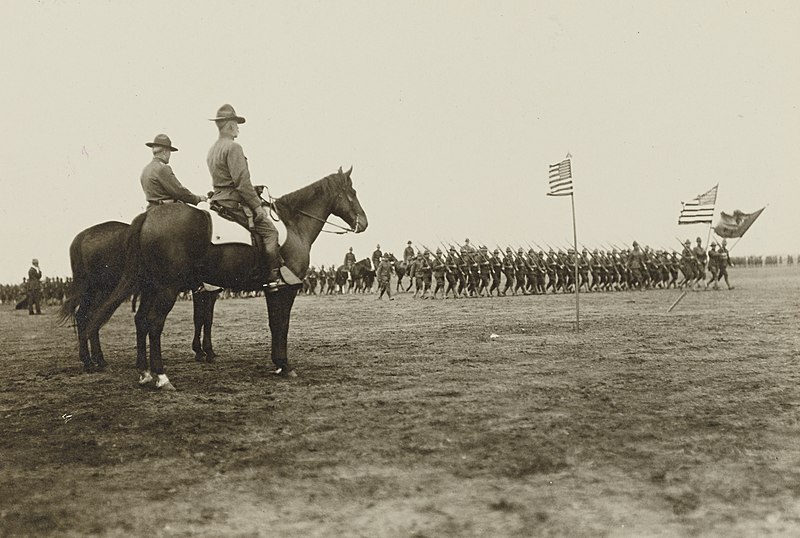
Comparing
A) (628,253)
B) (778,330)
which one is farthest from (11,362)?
(628,253)

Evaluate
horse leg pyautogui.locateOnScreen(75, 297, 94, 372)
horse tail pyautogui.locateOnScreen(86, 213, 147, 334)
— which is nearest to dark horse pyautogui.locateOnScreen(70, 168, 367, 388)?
horse tail pyautogui.locateOnScreen(86, 213, 147, 334)

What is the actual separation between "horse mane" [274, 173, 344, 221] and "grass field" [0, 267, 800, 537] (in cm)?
182

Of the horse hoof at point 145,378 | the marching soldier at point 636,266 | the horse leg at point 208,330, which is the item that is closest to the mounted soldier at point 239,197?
the horse hoof at point 145,378

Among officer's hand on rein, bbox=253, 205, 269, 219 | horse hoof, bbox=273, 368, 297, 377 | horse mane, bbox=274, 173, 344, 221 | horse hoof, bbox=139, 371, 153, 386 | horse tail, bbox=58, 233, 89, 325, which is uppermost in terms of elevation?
horse mane, bbox=274, 173, 344, 221

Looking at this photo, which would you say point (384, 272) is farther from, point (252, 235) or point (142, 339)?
point (142, 339)

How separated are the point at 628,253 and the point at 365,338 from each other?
2213cm

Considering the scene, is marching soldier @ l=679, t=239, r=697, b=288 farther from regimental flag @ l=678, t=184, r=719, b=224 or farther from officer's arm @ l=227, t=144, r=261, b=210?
officer's arm @ l=227, t=144, r=261, b=210

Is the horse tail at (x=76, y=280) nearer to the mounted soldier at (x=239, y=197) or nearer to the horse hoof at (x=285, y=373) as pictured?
the mounted soldier at (x=239, y=197)

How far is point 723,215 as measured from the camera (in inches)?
1117

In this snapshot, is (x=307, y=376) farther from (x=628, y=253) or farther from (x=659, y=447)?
(x=628, y=253)

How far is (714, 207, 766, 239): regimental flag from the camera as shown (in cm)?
2629

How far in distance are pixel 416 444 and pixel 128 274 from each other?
159 inches

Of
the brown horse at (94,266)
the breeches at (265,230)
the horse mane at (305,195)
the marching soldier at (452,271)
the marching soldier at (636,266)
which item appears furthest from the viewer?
the marching soldier at (636,266)

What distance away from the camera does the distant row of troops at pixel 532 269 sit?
26.6m
